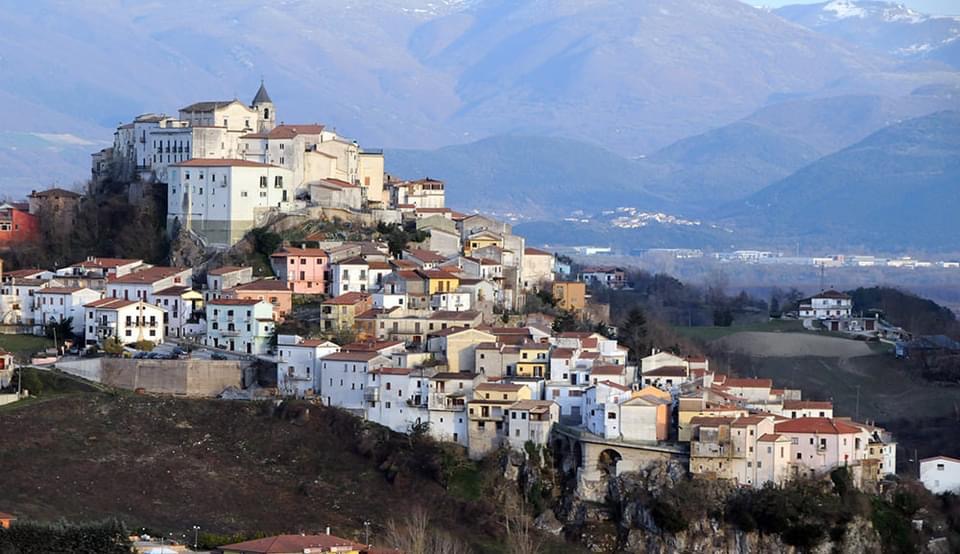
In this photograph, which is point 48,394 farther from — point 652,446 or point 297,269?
point 652,446

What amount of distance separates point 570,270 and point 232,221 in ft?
83.6

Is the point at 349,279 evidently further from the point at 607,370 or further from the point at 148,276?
the point at 607,370

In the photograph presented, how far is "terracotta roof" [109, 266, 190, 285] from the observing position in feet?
247

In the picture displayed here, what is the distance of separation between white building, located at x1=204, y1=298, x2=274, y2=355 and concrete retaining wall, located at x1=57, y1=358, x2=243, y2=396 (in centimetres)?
172

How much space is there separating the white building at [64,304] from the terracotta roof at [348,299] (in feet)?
23.9

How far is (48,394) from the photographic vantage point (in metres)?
68.6

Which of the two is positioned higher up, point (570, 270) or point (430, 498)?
point (570, 270)

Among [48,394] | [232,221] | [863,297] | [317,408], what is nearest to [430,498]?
[317,408]

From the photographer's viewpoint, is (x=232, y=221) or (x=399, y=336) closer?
(x=399, y=336)

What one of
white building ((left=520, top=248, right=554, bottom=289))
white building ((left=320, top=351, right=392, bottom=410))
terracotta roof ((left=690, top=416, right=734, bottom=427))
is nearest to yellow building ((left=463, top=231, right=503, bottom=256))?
white building ((left=520, top=248, right=554, bottom=289))

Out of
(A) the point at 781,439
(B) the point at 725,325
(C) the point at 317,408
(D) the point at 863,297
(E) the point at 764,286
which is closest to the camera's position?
(A) the point at 781,439

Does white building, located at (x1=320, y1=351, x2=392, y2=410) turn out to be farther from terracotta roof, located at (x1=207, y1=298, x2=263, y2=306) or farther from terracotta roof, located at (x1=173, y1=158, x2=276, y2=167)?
terracotta roof, located at (x1=173, y1=158, x2=276, y2=167)

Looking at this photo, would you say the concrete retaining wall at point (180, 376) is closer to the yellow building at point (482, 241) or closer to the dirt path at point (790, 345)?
the yellow building at point (482, 241)

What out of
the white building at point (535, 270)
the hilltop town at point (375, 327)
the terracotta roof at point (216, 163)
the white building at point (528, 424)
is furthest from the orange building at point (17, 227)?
the white building at point (528, 424)
